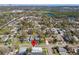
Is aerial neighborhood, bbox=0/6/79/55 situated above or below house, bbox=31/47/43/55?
above

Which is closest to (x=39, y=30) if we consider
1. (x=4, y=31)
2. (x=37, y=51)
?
(x=37, y=51)

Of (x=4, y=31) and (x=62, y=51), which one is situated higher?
(x=4, y=31)

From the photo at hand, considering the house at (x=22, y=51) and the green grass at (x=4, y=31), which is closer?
the house at (x=22, y=51)

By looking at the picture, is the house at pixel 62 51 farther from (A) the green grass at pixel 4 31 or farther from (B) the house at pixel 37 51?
(A) the green grass at pixel 4 31

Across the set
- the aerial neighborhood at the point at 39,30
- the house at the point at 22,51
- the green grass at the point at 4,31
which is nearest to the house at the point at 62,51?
the aerial neighborhood at the point at 39,30

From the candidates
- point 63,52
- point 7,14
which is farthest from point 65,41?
point 7,14

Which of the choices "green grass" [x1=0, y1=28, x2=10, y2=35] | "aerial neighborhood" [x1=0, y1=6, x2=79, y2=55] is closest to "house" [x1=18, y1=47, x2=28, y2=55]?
"aerial neighborhood" [x1=0, y1=6, x2=79, y2=55]

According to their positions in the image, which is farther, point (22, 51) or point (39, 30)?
point (39, 30)

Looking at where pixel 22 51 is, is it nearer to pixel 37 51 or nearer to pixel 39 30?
pixel 37 51

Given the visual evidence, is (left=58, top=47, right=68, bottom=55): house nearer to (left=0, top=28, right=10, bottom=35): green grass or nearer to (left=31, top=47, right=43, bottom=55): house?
(left=31, top=47, right=43, bottom=55): house

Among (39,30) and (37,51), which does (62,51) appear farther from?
(39,30)

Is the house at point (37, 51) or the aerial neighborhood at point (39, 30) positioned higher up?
the aerial neighborhood at point (39, 30)
